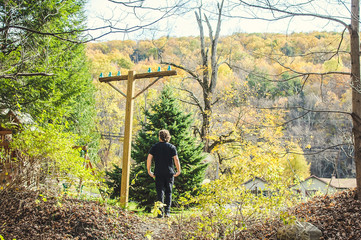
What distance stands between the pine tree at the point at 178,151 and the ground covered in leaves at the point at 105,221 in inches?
98.8

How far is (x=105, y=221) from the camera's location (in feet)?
15.7

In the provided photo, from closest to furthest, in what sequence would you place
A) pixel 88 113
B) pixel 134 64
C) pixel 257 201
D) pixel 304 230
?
pixel 304 230 < pixel 257 201 < pixel 88 113 < pixel 134 64

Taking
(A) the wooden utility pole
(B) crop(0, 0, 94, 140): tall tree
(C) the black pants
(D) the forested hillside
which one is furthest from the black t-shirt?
(B) crop(0, 0, 94, 140): tall tree

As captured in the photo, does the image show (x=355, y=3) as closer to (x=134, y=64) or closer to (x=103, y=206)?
(x=103, y=206)

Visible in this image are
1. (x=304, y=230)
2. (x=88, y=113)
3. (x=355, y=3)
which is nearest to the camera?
(x=304, y=230)

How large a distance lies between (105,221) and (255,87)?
41.8 ft

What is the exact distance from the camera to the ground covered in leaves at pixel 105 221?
428cm

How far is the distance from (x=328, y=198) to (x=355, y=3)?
132 inches

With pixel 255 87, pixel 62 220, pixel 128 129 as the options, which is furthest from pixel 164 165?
pixel 255 87

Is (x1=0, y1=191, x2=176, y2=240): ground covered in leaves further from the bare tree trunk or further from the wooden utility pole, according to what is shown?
the bare tree trunk

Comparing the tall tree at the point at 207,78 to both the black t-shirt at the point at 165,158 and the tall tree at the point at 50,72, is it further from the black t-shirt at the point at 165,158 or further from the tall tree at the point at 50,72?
the black t-shirt at the point at 165,158

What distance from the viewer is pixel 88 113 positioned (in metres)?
18.3

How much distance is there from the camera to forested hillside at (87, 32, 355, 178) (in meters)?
5.12

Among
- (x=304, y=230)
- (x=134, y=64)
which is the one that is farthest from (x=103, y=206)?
(x=134, y=64)
